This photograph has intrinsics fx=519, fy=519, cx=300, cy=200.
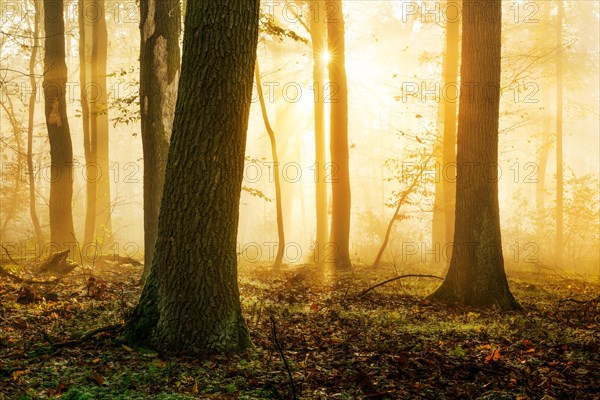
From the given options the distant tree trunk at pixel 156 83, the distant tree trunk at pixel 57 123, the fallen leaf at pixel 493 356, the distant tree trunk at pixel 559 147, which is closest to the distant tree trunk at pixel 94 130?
the distant tree trunk at pixel 57 123

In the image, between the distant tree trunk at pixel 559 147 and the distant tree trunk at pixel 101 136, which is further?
the distant tree trunk at pixel 559 147

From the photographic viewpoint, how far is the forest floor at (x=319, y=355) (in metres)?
4.59

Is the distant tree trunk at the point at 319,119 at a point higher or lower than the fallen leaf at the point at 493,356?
higher

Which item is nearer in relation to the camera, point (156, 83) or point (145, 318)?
point (145, 318)

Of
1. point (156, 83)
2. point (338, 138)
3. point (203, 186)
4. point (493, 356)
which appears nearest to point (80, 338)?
point (203, 186)

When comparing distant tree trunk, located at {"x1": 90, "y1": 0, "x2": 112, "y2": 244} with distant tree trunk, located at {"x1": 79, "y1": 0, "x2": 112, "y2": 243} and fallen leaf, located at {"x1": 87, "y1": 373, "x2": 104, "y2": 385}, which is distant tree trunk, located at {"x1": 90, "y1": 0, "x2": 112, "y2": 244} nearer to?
distant tree trunk, located at {"x1": 79, "y1": 0, "x2": 112, "y2": 243}

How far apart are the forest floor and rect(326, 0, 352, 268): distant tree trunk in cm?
682

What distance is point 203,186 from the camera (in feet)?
17.6

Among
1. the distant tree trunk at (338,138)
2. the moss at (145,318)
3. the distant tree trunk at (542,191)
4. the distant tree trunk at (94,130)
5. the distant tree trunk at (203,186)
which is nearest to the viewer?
the distant tree trunk at (203,186)

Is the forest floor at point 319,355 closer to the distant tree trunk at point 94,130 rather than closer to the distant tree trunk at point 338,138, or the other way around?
the distant tree trunk at point 338,138

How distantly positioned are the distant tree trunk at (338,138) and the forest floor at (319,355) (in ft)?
22.4

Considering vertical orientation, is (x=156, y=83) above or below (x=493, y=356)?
above

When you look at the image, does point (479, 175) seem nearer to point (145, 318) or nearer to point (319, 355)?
point (319, 355)

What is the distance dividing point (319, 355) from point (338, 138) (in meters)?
10.8
